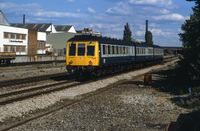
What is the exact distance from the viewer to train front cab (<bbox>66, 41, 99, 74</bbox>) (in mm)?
17641

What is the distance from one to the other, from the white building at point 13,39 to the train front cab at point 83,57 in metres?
33.5

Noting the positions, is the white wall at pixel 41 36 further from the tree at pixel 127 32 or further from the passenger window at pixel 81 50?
the passenger window at pixel 81 50

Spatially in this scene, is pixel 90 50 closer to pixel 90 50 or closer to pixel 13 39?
pixel 90 50

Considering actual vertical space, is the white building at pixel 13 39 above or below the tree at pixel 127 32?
below

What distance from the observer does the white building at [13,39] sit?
5067 cm

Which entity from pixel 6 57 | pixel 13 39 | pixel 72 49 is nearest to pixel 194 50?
pixel 72 49

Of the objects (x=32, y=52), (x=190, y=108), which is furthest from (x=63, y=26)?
(x=190, y=108)

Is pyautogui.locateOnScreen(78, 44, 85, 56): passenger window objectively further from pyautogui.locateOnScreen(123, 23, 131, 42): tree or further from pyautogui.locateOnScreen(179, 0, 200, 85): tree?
pyautogui.locateOnScreen(123, 23, 131, 42): tree

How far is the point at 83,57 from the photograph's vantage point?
17750mm

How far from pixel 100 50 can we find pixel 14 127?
11.6m

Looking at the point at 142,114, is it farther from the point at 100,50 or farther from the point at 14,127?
the point at 100,50

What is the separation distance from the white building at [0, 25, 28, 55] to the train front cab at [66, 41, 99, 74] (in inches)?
1317

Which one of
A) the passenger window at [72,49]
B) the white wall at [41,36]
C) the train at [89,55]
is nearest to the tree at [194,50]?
the train at [89,55]

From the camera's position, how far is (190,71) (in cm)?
1480
